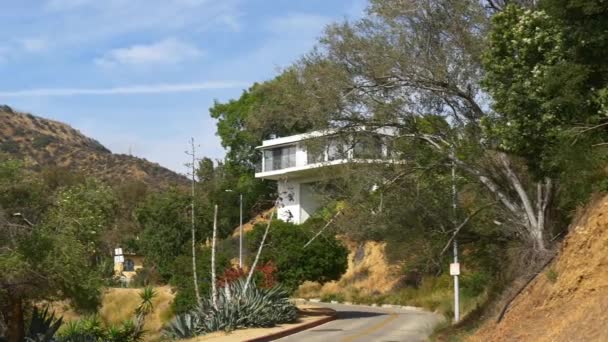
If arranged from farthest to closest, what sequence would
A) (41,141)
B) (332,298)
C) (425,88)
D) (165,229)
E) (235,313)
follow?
(41,141) < (165,229) < (332,298) < (235,313) < (425,88)

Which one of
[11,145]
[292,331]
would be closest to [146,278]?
[292,331]

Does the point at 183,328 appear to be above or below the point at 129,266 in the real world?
below

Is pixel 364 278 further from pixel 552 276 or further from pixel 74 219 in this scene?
pixel 552 276

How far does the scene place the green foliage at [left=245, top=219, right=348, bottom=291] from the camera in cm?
3594

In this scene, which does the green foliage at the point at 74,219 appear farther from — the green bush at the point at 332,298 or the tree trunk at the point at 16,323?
the green bush at the point at 332,298

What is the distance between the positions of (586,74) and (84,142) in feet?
398

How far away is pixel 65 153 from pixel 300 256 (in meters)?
81.7

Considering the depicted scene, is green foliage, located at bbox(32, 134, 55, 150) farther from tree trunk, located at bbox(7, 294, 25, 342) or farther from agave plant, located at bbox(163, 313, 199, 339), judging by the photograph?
tree trunk, located at bbox(7, 294, 25, 342)

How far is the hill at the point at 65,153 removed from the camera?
106m

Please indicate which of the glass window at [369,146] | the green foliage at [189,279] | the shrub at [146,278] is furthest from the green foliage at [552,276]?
the shrub at [146,278]

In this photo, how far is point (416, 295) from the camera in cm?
5147

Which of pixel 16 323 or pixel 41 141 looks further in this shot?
pixel 41 141

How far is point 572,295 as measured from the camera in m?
16.0

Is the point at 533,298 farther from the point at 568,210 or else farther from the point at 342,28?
the point at 342,28
